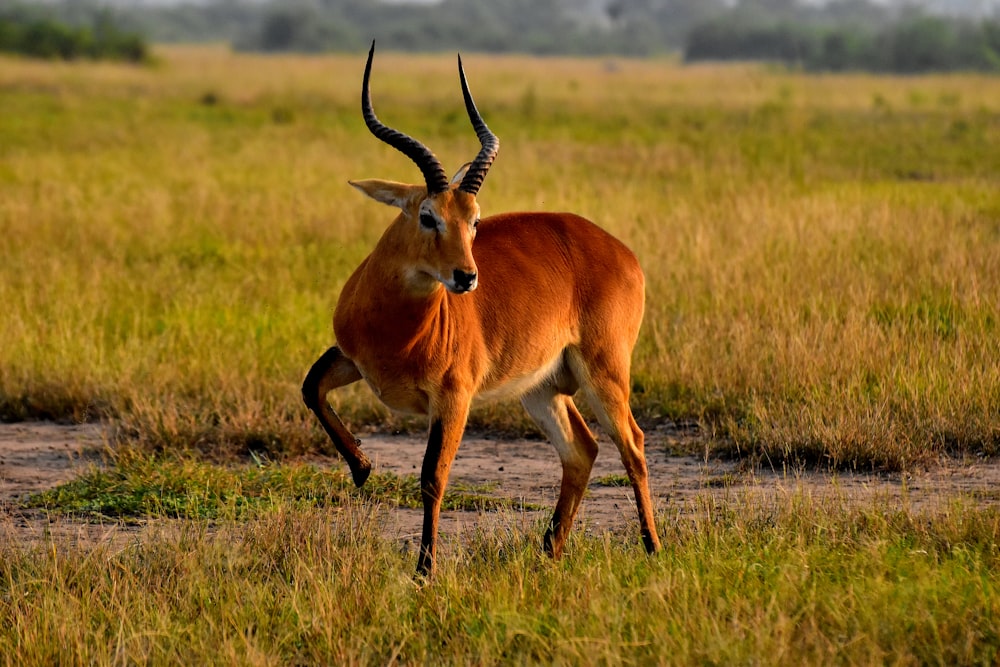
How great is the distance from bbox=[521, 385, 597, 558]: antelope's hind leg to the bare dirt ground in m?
0.24

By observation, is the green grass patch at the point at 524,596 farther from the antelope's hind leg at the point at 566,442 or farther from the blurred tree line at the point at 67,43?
the blurred tree line at the point at 67,43

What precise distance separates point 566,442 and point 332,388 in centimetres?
105

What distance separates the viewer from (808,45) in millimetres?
98250

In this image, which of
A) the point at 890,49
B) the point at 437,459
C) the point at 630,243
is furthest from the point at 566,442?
the point at 890,49

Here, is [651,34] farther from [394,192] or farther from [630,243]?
[394,192]

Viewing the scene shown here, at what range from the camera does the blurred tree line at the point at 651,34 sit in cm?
8044

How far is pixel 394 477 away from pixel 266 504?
2.40ft

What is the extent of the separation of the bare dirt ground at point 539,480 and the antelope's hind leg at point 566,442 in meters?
0.24

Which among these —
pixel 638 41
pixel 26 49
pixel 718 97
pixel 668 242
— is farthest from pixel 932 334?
pixel 638 41

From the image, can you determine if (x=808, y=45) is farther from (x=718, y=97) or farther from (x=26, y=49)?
(x=718, y=97)

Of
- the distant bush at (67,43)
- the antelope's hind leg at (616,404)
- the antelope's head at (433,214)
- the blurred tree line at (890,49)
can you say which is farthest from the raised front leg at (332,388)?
the blurred tree line at (890,49)

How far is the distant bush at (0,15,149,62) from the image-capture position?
59.4 meters

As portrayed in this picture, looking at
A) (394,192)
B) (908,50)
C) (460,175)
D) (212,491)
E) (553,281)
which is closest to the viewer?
(394,192)

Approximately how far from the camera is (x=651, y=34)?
15450cm
